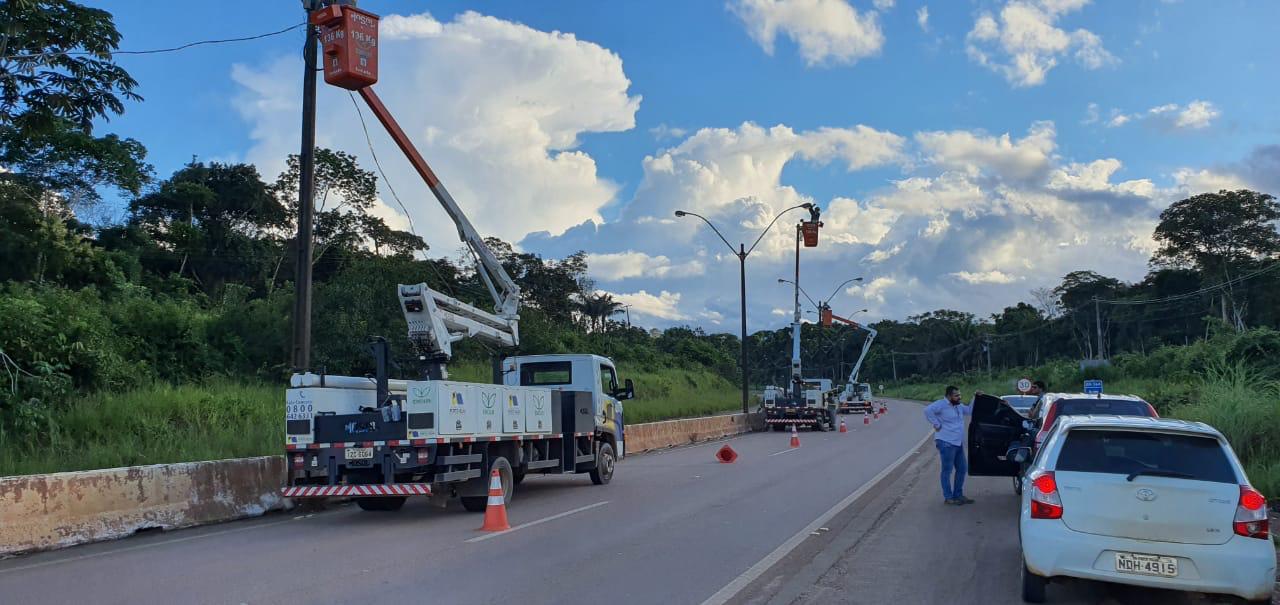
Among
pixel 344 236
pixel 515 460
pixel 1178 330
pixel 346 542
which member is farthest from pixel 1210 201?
pixel 346 542

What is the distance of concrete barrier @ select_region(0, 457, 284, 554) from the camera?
9664 mm

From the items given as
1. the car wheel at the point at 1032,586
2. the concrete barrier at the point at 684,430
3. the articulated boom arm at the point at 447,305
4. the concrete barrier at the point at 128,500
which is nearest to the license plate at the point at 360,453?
the concrete barrier at the point at 128,500

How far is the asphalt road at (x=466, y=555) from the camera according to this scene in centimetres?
749

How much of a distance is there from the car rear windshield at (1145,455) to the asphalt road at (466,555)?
2889 mm

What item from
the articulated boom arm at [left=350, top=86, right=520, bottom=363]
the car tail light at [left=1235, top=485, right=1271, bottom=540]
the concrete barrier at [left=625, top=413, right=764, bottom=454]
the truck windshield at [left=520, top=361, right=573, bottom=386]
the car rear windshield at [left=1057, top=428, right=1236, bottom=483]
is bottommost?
the concrete barrier at [left=625, top=413, right=764, bottom=454]

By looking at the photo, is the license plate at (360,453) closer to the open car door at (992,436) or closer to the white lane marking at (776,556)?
the white lane marking at (776,556)

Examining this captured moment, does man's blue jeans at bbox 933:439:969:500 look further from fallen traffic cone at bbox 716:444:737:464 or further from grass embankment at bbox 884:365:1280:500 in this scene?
fallen traffic cone at bbox 716:444:737:464

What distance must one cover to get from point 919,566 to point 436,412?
6.06 m

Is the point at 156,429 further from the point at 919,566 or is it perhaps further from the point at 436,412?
the point at 919,566

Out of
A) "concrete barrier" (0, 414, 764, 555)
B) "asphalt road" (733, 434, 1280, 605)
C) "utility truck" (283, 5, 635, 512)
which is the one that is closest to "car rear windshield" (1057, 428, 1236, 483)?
"asphalt road" (733, 434, 1280, 605)

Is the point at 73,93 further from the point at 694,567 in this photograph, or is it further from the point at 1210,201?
the point at 1210,201

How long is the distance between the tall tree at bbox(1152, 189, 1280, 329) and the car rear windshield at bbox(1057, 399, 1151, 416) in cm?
4989

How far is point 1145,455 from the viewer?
6863mm

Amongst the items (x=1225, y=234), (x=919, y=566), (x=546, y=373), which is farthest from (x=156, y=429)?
(x=1225, y=234)
